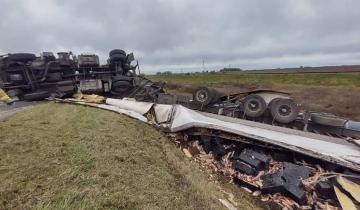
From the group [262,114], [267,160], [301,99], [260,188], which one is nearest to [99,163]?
[260,188]

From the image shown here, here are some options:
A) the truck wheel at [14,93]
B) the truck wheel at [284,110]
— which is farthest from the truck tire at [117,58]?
the truck wheel at [284,110]

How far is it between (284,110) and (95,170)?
19.8 feet

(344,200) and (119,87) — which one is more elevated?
(119,87)

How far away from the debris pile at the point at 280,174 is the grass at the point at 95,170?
1.22 ft

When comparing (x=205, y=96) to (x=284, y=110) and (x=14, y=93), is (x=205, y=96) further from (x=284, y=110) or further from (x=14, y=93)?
(x=14, y=93)

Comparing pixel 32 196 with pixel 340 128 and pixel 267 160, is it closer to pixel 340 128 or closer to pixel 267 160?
pixel 267 160

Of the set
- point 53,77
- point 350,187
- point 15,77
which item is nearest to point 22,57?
point 15,77

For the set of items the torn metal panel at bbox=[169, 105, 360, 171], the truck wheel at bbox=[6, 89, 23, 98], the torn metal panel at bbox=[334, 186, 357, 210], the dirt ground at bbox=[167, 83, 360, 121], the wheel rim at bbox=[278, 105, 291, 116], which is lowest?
the dirt ground at bbox=[167, 83, 360, 121]

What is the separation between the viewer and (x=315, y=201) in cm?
493

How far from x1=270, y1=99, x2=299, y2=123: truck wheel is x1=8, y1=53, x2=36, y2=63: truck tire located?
1064 cm

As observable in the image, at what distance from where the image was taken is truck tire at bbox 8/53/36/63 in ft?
41.0

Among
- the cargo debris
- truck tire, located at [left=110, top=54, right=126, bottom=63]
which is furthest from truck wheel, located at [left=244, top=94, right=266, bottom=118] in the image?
truck tire, located at [left=110, top=54, right=126, bottom=63]

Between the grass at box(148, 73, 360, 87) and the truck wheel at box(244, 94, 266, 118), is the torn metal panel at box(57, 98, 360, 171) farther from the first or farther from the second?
the grass at box(148, 73, 360, 87)

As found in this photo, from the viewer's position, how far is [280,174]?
17.8 ft
